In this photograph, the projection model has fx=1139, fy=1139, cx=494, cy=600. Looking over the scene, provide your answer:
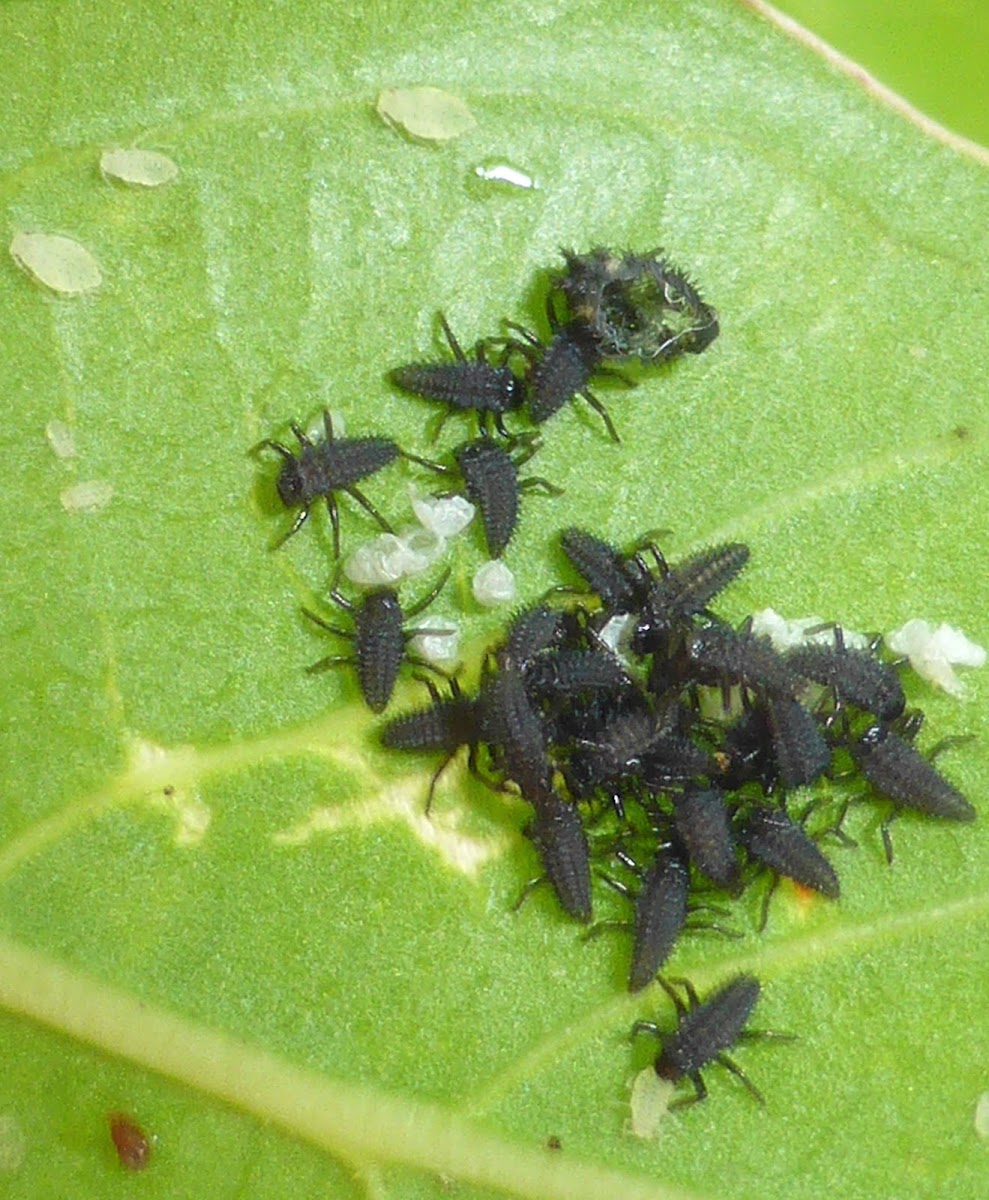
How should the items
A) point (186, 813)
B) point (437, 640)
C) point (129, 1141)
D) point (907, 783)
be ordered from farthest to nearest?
point (437, 640), point (907, 783), point (186, 813), point (129, 1141)

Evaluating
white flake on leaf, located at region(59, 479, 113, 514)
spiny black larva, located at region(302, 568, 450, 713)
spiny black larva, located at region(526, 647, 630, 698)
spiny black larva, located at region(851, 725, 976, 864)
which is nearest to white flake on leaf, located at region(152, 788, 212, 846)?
spiny black larva, located at region(302, 568, 450, 713)

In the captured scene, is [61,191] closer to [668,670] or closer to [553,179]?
[553,179]

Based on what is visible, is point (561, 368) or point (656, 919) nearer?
point (656, 919)

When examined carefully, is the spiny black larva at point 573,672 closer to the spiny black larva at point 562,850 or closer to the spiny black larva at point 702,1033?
the spiny black larva at point 562,850

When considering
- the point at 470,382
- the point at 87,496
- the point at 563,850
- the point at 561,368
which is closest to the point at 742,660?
the point at 563,850

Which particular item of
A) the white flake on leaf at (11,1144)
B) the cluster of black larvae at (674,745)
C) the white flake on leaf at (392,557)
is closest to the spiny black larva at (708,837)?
the cluster of black larvae at (674,745)

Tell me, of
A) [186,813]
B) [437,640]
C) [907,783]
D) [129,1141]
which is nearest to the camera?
[129,1141]

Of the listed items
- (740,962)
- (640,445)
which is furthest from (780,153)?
(740,962)

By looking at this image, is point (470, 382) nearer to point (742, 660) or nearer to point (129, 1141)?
point (742, 660)
